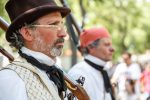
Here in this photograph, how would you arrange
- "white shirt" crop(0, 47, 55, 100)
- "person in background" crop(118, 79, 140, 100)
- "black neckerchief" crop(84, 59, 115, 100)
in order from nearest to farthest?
"white shirt" crop(0, 47, 55, 100) → "black neckerchief" crop(84, 59, 115, 100) → "person in background" crop(118, 79, 140, 100)

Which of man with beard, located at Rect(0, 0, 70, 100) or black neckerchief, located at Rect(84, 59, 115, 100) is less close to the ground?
man with beard, located at Rect(0, 0, 70, 100)

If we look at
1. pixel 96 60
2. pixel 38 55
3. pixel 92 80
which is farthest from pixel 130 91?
pixel 38 55

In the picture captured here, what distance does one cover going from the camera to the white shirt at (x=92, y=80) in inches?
273

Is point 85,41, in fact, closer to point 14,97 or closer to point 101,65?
point 101,65

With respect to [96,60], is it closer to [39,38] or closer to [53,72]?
[53,72]

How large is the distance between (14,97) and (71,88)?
3.34 feet

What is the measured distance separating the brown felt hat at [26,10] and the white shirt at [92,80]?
8.41ft

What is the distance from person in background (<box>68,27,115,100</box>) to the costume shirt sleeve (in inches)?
106

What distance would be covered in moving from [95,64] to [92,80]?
1.16 ft

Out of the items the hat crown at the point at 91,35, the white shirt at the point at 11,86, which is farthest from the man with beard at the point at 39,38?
A: the hat crown at the point at 91,35

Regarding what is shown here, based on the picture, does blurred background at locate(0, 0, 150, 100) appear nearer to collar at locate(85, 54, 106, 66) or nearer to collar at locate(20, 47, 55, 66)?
collar at locate(85, 54, 106, 66)

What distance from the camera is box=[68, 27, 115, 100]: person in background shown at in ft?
22.9

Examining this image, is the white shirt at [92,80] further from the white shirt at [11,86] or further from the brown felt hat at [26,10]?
the white shirt at [11,86]

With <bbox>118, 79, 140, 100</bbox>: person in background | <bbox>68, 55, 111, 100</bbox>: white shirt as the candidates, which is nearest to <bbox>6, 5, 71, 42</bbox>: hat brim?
<bbox>68, 55, 111, 100</bbox>: white shirt
